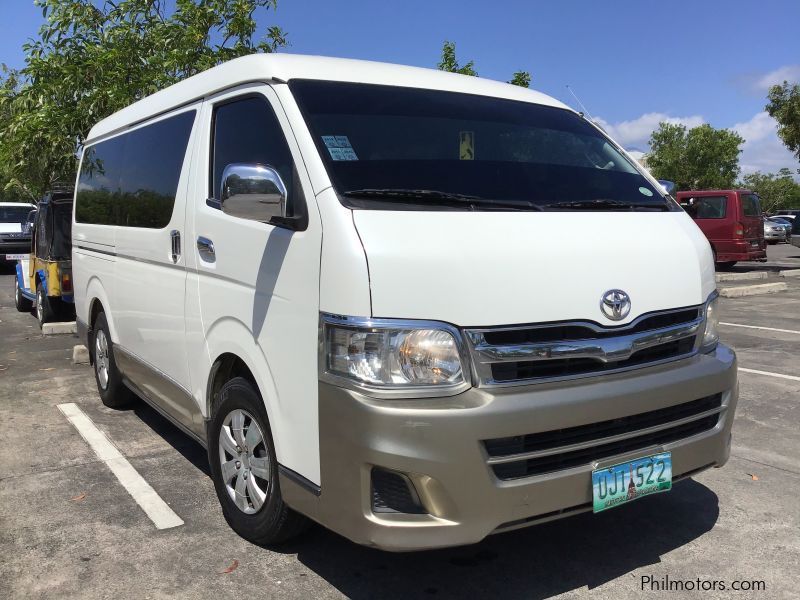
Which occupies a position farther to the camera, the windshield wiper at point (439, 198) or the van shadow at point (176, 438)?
the van shadow at point (176, 438)

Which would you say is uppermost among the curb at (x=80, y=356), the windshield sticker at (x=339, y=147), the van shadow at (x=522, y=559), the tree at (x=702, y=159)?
the tree at (x=702, y=159)

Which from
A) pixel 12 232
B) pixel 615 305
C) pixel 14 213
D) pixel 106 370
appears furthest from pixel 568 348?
pixel 14 213

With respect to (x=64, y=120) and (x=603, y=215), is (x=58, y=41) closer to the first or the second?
(x=64, y=120)

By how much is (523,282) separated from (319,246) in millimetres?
772

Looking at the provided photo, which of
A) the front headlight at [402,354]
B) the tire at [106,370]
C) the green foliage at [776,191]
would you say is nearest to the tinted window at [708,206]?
the tire at [106,370]

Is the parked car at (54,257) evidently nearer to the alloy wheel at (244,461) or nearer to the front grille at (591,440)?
the alloy wheel at (244,461)

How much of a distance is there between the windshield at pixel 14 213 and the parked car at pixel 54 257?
10705 mm

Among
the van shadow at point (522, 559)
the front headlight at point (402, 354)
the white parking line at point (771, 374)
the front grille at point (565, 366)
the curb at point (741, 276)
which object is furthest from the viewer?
the curb at point (741, 276)

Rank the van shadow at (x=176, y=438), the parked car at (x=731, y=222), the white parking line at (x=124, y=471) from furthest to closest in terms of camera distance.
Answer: the parked car at (x=731, y=222)
the van shadow at (x=176, y=438)
the white parking line at (x=124, y=471)

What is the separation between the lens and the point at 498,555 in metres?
3.32

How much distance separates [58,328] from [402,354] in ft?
28.8

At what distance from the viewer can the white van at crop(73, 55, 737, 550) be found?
2547 millimetres

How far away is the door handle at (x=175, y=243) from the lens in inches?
154

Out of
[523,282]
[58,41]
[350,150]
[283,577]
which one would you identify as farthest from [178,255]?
[58,41]
